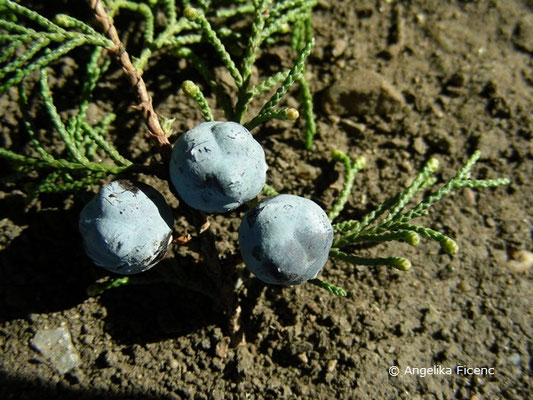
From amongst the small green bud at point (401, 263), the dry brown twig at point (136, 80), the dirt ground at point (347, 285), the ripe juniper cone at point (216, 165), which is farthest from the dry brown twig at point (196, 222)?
the small green bud at point (401, 263)

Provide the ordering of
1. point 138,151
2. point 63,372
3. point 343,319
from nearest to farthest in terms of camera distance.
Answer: point 63,372, point 343,319, point 138,151

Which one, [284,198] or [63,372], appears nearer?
[284,198]

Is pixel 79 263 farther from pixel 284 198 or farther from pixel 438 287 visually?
pixel 438 287

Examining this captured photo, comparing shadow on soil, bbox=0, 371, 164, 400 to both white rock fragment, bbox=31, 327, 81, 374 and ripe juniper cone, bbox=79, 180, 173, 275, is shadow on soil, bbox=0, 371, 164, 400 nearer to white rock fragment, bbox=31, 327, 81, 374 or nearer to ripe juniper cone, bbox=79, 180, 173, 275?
white rock fragment, bbox=31, 327, 81, 374

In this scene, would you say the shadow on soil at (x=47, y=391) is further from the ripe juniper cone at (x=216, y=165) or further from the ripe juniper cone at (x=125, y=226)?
the ripe juniper cone at (x=216, y=165)

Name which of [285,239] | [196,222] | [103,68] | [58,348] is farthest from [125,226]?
[103,68]

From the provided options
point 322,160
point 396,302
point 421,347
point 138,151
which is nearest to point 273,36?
point 322,160
